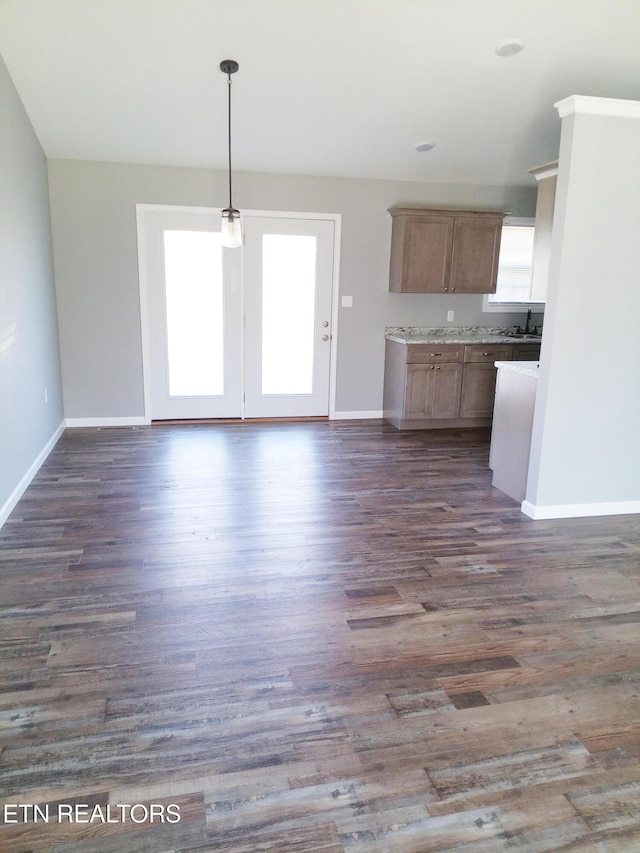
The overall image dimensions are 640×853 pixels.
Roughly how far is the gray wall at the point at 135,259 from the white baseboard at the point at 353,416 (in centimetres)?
5

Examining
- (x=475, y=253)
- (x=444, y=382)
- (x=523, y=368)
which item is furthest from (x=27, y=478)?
(x=475, y=253)

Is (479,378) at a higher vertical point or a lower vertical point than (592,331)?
lower

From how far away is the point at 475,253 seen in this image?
608 centimetres

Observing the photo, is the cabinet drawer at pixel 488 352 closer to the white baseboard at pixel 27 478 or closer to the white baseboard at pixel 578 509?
the white baseboard at pixel 578 509

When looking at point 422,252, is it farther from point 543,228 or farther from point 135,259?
point 135,259

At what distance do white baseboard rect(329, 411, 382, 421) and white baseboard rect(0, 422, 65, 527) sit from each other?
2738 mm

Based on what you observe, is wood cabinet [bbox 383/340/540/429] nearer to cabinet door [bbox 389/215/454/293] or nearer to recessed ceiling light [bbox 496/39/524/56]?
cabinet door [bbox 389/215/454/293]

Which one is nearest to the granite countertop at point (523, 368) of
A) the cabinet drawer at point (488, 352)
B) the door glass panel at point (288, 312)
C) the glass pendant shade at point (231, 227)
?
the cabinet drawer at point (488, 352)

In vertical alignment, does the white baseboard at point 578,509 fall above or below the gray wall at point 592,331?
below

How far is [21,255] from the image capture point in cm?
428

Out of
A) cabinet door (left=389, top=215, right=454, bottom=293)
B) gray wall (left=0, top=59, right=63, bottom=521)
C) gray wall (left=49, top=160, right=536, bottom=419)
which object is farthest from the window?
gray wall (left=0, top=59, right=63, bottom=521)

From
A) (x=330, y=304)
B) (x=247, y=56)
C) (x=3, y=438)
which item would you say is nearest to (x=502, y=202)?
(x=330, y=304)

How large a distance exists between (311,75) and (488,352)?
3.12 meters

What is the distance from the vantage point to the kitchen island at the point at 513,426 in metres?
4.09
